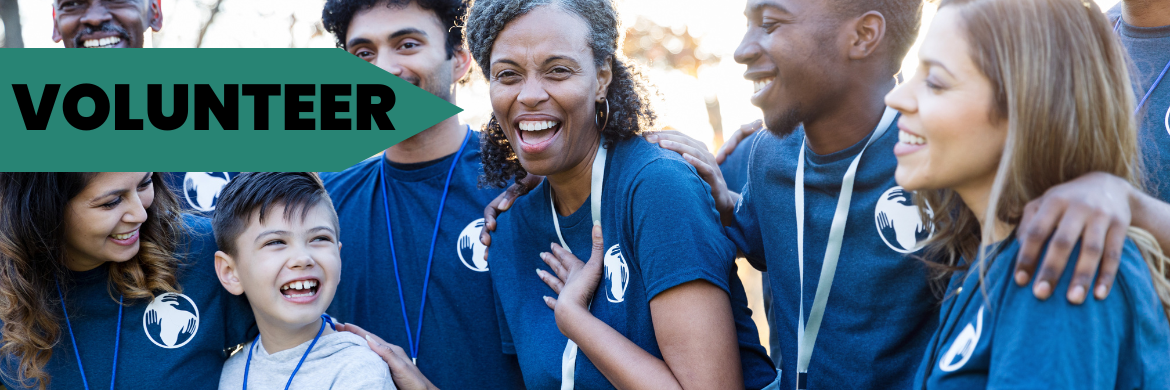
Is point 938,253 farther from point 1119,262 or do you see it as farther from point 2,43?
point 2,43

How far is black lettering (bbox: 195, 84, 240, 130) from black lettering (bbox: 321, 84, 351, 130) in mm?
401

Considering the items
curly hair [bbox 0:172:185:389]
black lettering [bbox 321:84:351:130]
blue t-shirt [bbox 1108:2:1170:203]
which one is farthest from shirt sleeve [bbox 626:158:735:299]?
curly hair [bbox 0:172:185:389]

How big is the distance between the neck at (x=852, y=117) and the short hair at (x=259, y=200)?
2048 mm

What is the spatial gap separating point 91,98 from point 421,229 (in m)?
1.64

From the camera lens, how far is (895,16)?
2680 millimetres

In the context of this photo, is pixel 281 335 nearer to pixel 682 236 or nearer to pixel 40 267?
pixel 40 267

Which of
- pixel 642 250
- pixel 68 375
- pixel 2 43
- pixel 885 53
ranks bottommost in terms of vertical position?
pixel 68 375

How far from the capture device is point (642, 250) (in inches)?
106

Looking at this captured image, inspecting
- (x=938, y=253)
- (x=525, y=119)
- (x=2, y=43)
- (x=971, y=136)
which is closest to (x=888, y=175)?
(x=938, y=253)

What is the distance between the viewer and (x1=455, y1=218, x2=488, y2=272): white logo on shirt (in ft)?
12.4

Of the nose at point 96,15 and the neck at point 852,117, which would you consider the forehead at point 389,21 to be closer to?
the nose at point 96,15

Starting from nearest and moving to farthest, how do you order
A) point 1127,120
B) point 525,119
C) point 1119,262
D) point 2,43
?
1. point 1119,262
2. point 1127,120
3. point 525,119
4. point 2,43

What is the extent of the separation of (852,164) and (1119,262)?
965 millimetres

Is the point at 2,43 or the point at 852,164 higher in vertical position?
the point at 2,43
